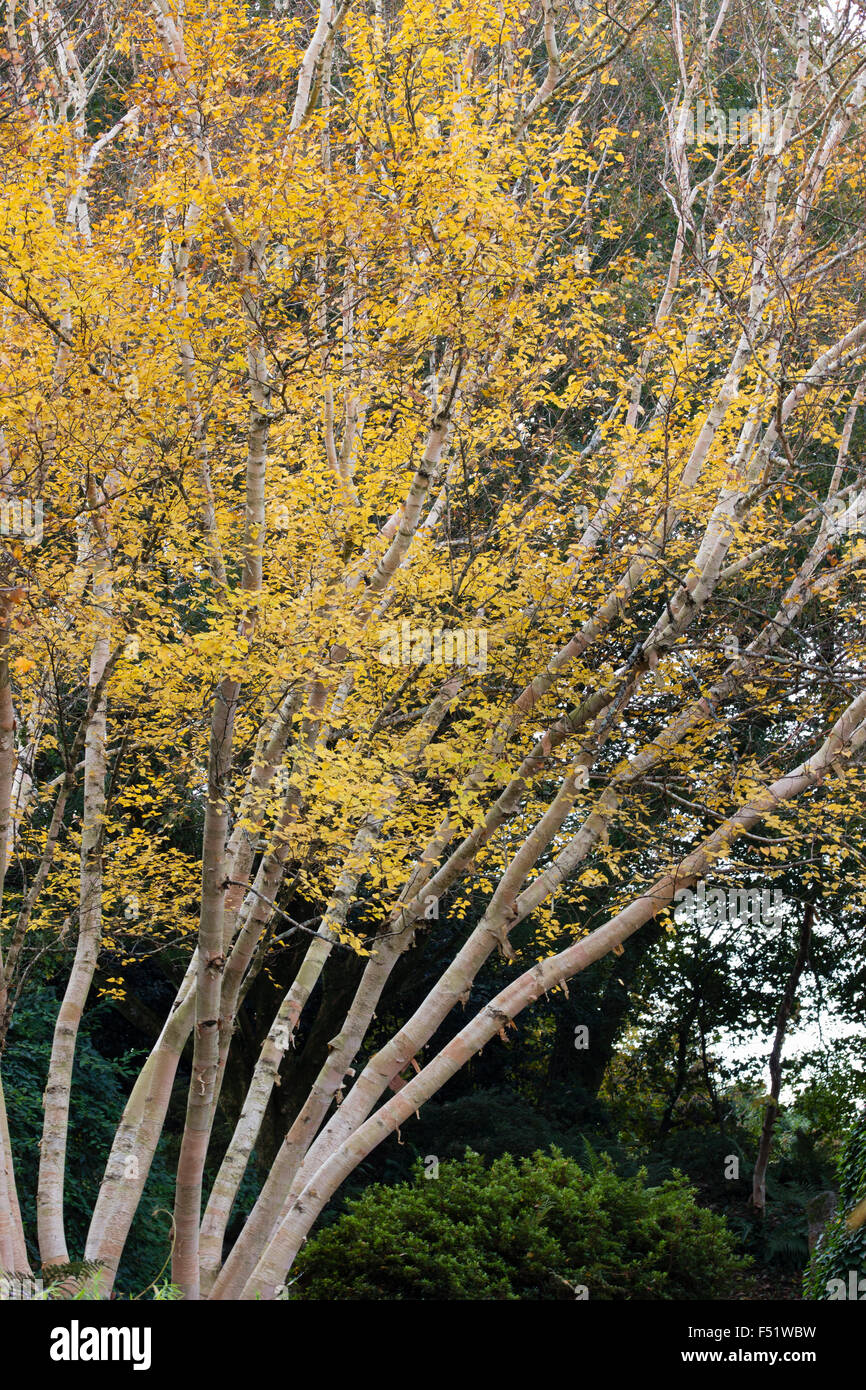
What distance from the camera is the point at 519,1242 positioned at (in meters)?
9.09

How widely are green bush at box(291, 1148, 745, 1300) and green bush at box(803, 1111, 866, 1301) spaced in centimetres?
198

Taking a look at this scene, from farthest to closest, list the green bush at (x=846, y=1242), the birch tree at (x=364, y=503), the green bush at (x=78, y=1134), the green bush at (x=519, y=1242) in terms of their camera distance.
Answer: the green bush at (x=78, y=1134) < the green bush at (x=519, y=1242) < the green bush at (x=846, y=1242) < the birch tree at (x=364, y=503)

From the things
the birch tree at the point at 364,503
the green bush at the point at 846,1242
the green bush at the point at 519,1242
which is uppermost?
the birch tree at the point at 364,503

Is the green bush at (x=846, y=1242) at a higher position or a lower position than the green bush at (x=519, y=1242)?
higher

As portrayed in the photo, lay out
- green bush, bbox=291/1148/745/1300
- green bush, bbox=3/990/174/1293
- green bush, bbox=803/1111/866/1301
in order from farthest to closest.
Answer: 1. green bush, bbox=3/990/174/1293
2. green bush, bbox=291/1148/745/1300
3. green bush, bbox=803/1111/866/1301

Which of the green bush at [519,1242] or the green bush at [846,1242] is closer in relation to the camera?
the green bush at [846,1242]

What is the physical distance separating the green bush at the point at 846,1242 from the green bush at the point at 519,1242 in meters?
1.98

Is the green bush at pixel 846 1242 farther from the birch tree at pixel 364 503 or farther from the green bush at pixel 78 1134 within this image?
the green bush at pixel 78 1134

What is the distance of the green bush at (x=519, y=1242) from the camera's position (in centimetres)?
863

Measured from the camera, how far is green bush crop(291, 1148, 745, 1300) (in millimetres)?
8633

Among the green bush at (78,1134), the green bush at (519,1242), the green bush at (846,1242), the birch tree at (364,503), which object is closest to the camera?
the birch tree at (364,503)

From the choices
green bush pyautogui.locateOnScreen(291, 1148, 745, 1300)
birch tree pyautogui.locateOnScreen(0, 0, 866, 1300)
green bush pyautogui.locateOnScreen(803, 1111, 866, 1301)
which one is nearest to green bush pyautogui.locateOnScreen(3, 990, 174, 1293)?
green bush pyautogui.locateOnScreen(291, 1148, 745, 1300)

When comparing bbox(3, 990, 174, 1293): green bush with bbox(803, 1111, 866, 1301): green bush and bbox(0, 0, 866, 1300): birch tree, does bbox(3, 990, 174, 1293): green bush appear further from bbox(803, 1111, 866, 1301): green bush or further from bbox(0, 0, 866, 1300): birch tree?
bbox(803, 1111, 866, 1301): green bush

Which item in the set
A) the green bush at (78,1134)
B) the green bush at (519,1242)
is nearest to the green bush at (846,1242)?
the green bush at (519,1242)
